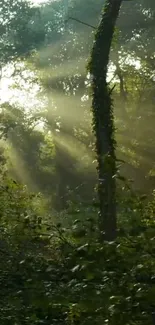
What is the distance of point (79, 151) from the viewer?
5441 cm

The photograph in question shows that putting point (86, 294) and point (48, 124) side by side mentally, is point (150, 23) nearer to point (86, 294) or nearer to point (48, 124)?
point (48, 124)

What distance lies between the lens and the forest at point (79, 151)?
10.7 feet

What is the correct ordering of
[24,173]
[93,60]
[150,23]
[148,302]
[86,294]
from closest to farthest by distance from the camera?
1. [148,302]
2. [86,294]
3. [93,60]
4. [150,23]
5. [24,173]

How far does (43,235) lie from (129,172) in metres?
44.0

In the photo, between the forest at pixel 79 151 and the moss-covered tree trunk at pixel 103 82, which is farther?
the moss-covered tree trunk at pixel 103 82

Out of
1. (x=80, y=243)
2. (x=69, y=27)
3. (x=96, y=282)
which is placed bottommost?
(x=96, y=282)

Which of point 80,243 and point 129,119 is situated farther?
point 129,119

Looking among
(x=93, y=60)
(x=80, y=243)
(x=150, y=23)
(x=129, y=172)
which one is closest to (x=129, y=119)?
(x=129, y=172)

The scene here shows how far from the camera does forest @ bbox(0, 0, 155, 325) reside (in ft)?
10.7

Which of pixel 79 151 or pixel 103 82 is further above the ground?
Answer: pixel 79 151

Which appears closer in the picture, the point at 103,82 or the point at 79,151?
the point at 103,82

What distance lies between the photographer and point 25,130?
53312mm

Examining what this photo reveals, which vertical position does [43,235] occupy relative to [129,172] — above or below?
below

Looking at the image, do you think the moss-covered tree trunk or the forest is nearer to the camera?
the forest
